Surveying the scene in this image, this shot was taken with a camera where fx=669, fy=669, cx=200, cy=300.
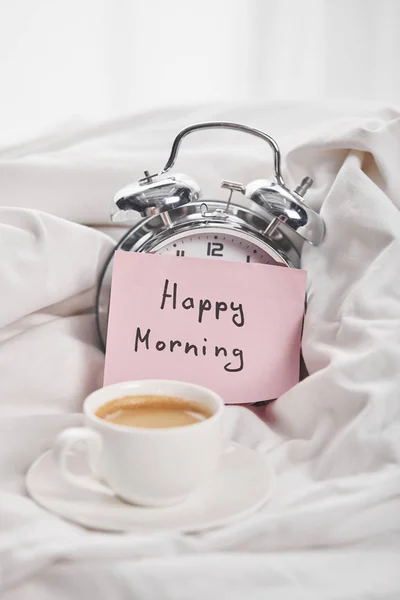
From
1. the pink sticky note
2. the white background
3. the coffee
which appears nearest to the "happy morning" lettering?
the pink sticky note

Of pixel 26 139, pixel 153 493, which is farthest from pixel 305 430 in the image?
pixel 26 139

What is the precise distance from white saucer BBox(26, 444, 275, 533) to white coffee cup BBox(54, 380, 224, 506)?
0.01 metres

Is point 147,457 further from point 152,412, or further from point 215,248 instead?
point 215,248

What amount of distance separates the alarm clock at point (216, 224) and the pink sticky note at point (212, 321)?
0.02 metres

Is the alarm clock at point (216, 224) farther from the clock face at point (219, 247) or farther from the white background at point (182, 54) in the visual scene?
the white background at point (182, 54)

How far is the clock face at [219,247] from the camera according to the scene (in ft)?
2.53

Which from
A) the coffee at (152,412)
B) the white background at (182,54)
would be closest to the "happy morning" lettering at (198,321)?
the coffee at (152,412)

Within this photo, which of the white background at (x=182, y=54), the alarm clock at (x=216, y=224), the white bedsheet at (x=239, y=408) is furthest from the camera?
the white background at (x=182, y=54)

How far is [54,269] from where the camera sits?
0.75 m

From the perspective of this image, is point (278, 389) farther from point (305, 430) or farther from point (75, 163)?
point (75, 163)

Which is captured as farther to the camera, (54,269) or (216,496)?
(54,269)

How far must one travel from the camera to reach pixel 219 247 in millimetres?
781

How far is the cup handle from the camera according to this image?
1.75 ft

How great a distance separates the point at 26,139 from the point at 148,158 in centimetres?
18
